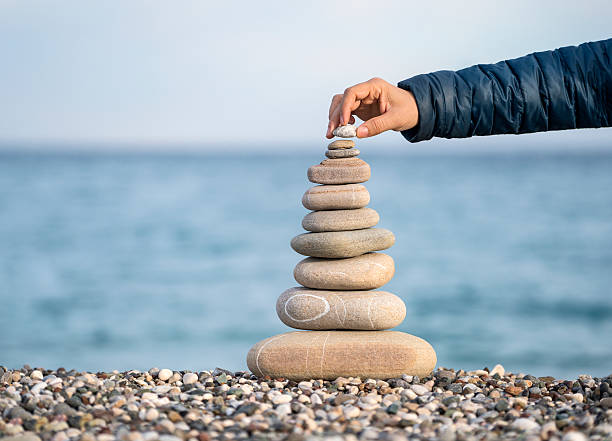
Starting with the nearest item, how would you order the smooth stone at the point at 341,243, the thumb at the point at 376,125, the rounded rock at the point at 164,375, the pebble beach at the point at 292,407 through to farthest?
the pebble beach at the point at 292,407
the rounded rock at the point at 164,375
the thumb at the point at 376,125
the smooth stone at the point at 341,243

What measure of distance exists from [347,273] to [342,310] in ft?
0.81

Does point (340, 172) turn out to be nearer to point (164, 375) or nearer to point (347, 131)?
point (347, 131)

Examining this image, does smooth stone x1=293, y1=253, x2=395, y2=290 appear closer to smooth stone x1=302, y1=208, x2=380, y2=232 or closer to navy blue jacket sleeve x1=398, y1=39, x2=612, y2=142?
smooth stone x1=302, y1=208, x2=380, y2=232

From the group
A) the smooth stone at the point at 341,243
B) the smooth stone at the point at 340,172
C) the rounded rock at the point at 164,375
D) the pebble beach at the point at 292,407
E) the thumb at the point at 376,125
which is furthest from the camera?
the smooth stone at the point at 340,172

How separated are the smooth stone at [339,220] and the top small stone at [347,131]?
511 mm

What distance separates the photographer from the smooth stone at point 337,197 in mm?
4789

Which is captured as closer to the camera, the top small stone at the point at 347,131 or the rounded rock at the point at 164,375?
the rounded rock at the point at 164,375

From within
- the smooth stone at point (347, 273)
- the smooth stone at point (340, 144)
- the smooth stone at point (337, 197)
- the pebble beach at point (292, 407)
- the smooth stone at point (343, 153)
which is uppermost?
the smooth stone at point (340, 144)

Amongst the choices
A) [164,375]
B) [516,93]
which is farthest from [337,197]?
[164,375]

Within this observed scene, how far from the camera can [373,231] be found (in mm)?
4859

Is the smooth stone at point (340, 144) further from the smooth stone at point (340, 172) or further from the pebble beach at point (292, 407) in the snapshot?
the pebble beach at point (292, 407)

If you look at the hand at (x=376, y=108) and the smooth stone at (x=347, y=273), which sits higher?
the hand at (x=376, y=108)

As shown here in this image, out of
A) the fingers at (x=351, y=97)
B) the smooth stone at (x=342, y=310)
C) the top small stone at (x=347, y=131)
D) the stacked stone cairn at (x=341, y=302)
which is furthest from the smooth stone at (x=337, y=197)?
the smooth stone at (x=342, y=310)

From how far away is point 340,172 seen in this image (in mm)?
4828
